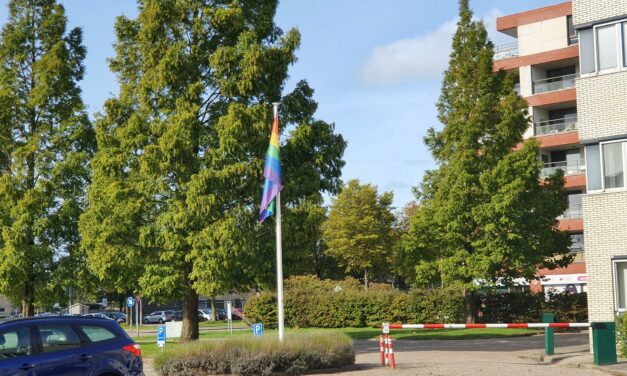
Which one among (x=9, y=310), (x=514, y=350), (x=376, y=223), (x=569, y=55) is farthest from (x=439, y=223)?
(x=9, y=310)

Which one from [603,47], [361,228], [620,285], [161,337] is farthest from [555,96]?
[161,337]

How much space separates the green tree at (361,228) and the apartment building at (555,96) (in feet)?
51.2

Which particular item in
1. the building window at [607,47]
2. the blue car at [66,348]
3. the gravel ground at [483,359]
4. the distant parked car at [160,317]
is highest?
the building window at [607,47]

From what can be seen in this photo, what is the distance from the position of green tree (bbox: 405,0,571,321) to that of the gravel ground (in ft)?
18.3

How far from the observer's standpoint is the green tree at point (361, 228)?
70375mm

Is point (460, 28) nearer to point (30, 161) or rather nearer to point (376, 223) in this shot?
point (30, 161)

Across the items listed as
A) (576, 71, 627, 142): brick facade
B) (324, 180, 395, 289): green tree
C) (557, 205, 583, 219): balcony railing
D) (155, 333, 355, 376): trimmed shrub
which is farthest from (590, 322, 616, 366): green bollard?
(324, 180, 395, 289): green tree

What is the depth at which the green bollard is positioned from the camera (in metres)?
20.0

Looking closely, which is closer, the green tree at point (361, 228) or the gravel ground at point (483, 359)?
the gravel ground at point (483, 359)

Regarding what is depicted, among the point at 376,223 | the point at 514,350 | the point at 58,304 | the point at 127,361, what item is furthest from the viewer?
the point at 376,223

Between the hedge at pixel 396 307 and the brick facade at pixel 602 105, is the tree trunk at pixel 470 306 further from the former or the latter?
the brick facade at pixel 602 105

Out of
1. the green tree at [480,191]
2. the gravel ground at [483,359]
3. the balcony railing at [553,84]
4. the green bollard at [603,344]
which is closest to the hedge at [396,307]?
the green tree at [480,191]

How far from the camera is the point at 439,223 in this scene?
38625 millimetres

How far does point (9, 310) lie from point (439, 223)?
78090 millimetres
